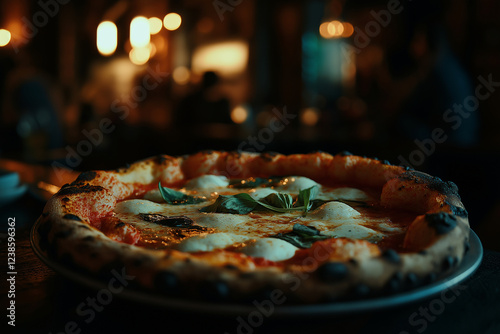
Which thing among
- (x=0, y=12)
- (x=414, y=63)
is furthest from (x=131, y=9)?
(x=414, y=63)

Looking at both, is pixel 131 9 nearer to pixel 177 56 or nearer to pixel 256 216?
pixel 177 56

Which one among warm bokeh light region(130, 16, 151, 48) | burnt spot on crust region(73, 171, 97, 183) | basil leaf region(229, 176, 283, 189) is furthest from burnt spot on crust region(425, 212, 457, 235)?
warm bokeh light region(130, 16, 151, 48)

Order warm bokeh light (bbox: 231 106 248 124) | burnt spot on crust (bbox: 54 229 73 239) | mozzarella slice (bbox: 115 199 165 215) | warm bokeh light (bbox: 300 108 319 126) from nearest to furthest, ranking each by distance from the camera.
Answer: burnt spot on crust (bbox: 54 229 73 239), mozzarella slice (bbox: 115 199 165 215), warm bokeh light (bbox: 300 108 319 126), warm bokeh light (bbox: 231 106 248 124)

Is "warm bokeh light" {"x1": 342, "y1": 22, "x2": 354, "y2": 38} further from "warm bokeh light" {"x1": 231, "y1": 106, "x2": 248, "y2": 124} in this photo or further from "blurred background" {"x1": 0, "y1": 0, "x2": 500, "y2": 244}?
"warm bokeh light" {"x1": 231, "y1": 106, "x2": 248, "y2": 124}

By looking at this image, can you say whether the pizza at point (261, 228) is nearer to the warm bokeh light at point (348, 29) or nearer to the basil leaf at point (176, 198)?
the basil leaf at point (176, 198)

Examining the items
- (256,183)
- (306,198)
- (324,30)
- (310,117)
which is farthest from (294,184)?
(324,30)

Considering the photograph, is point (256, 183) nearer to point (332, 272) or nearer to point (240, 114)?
point (332, 272)

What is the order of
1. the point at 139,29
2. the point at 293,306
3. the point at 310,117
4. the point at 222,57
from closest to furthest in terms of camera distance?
the point at 293,306 → the point at 139,29 → the point at 310,117 → the point at 222,57
